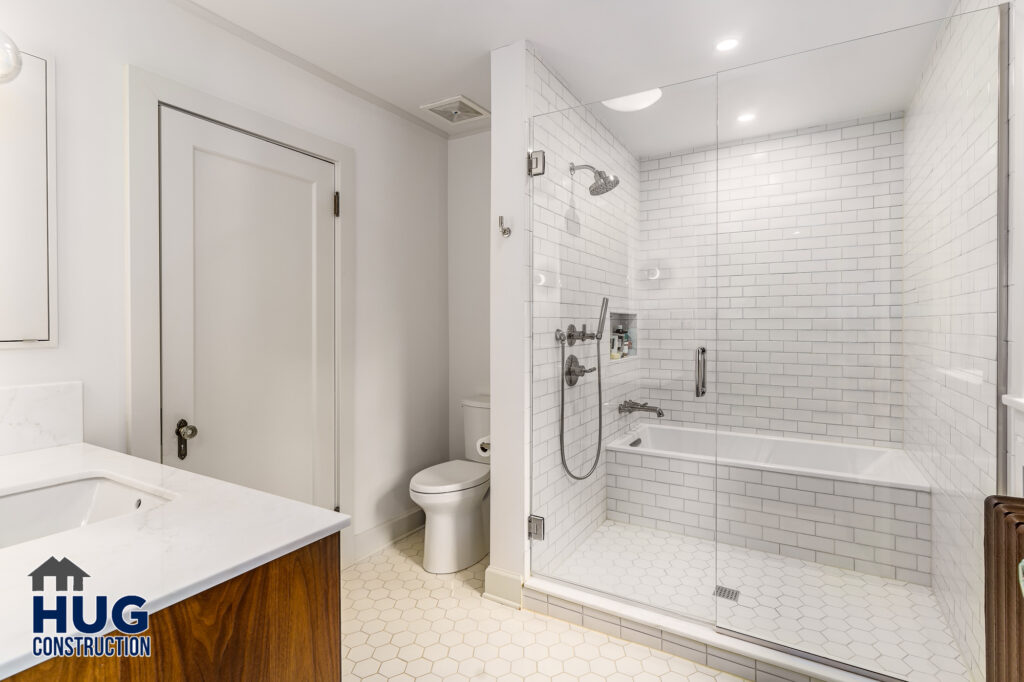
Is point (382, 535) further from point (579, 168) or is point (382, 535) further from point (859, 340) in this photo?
point (859, 340)

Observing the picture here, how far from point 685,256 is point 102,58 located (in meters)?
2.16

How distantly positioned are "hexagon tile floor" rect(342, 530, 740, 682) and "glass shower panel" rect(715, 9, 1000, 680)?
0.44m

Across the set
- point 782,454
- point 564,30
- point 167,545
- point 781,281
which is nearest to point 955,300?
point 781,281

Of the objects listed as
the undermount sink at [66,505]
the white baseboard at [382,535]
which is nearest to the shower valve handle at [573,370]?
the white baseboard at [382,535]

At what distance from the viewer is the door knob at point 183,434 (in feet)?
6.37

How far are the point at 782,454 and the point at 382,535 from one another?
2051 millimetres

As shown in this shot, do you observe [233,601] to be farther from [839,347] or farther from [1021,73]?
[1021,73]

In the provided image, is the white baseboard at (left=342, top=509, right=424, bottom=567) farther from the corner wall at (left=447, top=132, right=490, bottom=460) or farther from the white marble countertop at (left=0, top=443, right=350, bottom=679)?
the white marble countertop at (left=0, top=443, right=350, bottom=679)

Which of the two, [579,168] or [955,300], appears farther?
[579,168]

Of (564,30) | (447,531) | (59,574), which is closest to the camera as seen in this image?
(59,574)

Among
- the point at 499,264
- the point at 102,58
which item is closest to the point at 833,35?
the point at 499,264

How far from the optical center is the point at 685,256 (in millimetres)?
1995

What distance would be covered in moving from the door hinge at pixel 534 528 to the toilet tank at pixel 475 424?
71cm

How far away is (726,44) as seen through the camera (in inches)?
85.8
